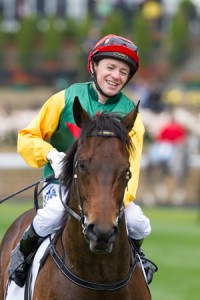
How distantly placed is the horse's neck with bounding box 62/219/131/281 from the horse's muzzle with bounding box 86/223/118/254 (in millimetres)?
442

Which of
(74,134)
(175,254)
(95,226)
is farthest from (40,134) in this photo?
(175,254)

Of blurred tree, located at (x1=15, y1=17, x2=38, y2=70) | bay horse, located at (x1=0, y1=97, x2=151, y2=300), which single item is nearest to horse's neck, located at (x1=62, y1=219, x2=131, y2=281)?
bay horse, located at (x1=0, y1=97, x2=151, y2=300)

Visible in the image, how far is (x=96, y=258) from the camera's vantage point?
5.44 meters

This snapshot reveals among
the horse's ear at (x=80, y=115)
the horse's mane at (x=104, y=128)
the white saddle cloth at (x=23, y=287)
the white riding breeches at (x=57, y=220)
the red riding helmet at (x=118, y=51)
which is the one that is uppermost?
the red riding helmet at (x=118, y=51)

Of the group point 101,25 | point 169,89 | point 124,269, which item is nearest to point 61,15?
point 101,25

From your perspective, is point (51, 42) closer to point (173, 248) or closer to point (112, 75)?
point (173, 248)

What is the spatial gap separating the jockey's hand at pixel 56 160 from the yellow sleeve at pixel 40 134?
100mm

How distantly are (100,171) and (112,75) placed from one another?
103 cm

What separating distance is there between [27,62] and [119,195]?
35.7 metres

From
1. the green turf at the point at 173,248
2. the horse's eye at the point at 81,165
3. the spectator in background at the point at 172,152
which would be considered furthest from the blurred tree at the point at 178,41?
the horse's eye at the point at 81,165

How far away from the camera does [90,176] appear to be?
5086mm

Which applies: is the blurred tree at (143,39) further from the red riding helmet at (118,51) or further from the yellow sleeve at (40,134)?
the red riding helmet at (118,51)

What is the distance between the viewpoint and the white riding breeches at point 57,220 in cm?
581

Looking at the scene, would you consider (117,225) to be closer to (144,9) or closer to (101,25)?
(101,25)
